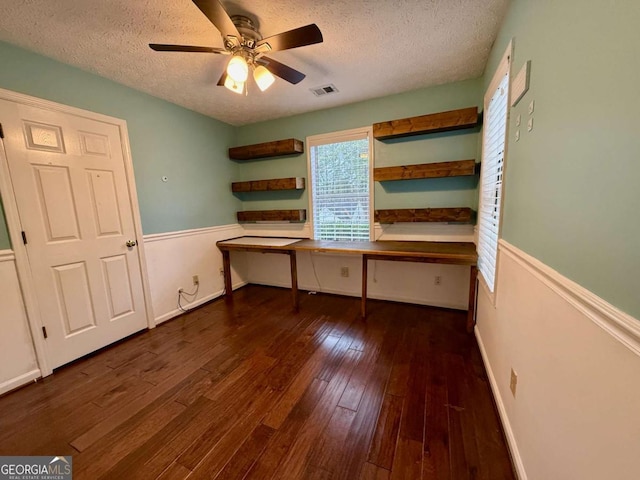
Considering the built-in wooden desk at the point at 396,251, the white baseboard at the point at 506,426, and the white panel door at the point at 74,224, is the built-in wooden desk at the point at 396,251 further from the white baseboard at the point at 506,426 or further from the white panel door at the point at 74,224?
the white panel door at the point at 74,224

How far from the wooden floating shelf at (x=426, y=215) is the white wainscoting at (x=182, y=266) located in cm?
222

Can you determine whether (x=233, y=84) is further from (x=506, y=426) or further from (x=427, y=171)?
(x=506, y=426)

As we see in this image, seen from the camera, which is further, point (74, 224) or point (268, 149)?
point (268, 149)

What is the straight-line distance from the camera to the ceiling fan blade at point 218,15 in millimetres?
1223

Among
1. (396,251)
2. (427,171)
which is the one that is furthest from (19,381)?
(427,171)

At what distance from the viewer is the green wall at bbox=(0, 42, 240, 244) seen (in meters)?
1.85

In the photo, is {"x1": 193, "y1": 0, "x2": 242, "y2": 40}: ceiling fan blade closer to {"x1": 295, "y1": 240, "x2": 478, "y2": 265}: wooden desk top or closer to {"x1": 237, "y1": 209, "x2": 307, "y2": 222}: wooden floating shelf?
{"x1": 295, "y1": 240, "x2": 478, "y2": 265}: wooden desk top

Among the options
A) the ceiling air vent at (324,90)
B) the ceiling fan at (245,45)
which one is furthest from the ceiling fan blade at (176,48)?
the ceiling air vent at (324,90)

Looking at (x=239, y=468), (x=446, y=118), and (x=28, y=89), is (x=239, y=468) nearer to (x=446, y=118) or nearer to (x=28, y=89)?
(x=28, y=89)

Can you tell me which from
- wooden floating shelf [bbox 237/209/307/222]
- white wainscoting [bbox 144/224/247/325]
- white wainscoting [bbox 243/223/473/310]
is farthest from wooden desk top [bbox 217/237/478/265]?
wooden floating shelf [bbox 237/209/307/222]

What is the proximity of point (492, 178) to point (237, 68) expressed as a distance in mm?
1996

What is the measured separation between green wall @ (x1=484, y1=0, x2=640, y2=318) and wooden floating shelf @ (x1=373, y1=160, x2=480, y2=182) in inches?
50.4

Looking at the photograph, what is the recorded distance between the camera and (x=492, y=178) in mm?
1883

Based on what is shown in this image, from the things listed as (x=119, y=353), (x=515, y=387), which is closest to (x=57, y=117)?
(x=119, y=353)
